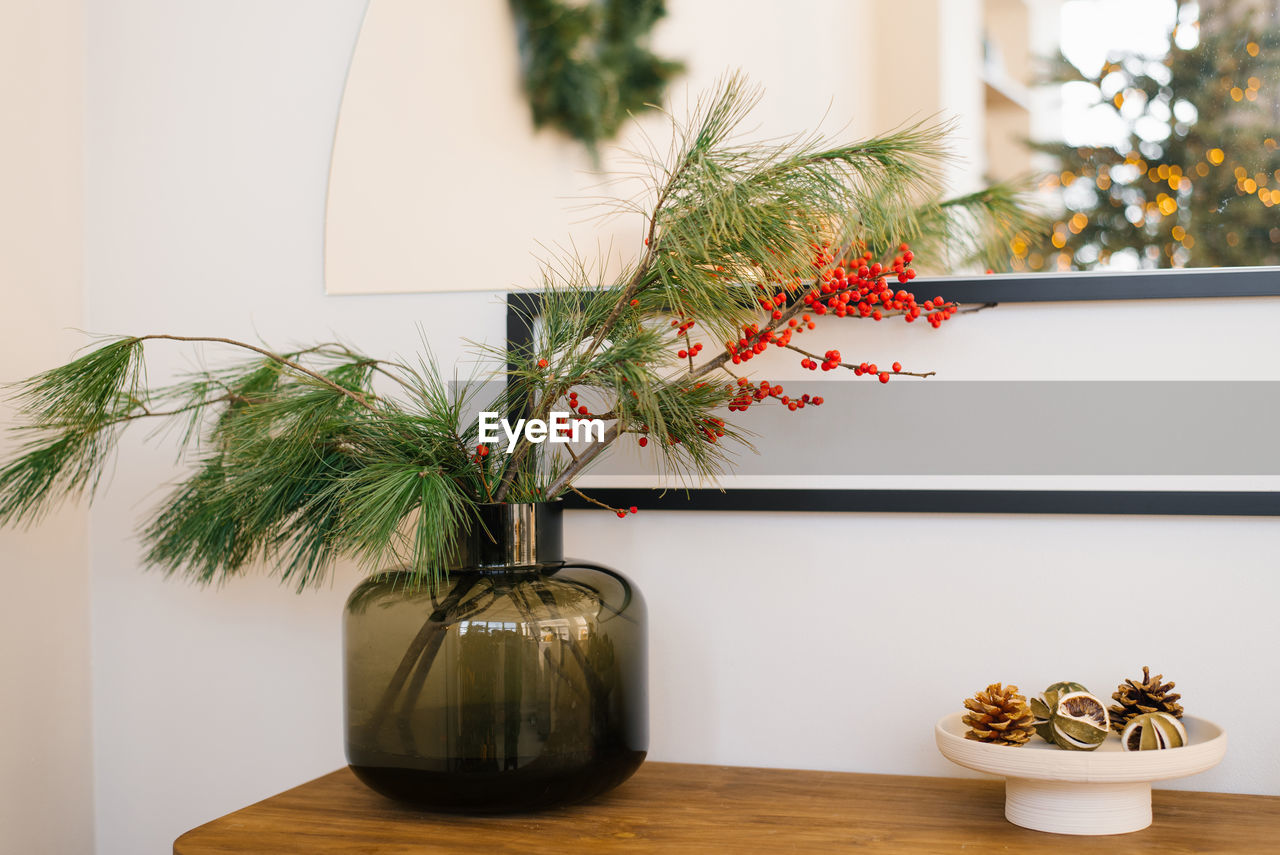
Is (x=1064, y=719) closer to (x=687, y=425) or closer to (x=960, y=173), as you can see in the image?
(x=687, y=425)

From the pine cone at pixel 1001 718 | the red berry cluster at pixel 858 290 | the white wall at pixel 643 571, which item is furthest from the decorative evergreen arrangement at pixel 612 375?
the pine cone at pixel 1001 718

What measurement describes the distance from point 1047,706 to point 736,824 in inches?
10.5

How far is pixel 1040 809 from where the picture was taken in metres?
0.83

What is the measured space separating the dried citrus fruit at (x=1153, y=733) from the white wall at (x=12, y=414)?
1081mm

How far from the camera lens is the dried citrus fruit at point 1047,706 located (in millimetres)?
862

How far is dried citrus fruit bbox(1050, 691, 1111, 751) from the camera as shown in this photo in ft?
2.72

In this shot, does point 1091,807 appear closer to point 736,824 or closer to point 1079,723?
point 1079,723

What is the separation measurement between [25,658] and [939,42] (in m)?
1.12

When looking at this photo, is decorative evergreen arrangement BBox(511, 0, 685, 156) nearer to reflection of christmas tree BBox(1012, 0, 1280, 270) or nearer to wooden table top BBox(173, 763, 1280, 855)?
reflection of christmas tree BBox(1012, 0, 1280, 270)

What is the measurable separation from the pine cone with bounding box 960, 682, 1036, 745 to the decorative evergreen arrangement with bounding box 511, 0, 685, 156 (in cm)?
66

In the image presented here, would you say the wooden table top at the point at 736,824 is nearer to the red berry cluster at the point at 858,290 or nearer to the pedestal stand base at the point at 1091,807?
the pedestal stand base at the point at 1091,807

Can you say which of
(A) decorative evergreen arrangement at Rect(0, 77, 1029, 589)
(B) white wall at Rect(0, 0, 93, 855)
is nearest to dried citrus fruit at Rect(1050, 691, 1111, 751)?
(A) decorative evergreen arrangement at Rect(0, 77, 1029, 589)

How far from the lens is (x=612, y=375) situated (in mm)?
851

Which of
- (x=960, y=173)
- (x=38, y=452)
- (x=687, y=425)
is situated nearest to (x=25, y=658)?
(x=38, y=452)
